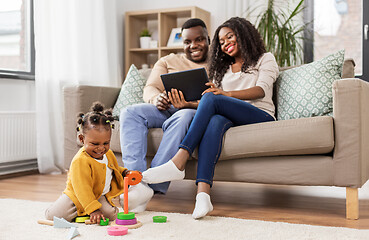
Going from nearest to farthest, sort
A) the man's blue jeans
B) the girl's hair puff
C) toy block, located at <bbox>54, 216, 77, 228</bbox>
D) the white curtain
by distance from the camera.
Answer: toy block, located at <bbox>54, 216, 77, 228</bbox> < the man's blue jeans < the girl's hair puff < the white curtain

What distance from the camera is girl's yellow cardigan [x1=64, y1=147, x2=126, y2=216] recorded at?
1.67 meters

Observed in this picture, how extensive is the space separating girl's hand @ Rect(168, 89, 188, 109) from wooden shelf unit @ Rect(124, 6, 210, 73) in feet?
5.81

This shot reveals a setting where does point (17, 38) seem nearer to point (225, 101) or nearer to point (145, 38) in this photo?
point (145, 38)

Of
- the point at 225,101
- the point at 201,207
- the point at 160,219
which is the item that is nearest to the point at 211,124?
the point at 225,101

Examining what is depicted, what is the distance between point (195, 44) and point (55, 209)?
1274 millimetres

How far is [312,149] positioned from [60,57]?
2.23 m

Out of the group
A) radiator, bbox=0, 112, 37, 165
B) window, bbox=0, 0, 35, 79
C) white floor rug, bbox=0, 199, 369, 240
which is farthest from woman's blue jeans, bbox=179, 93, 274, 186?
window, bbox=0, 0, 35, 79

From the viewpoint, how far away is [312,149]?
190 centimetres

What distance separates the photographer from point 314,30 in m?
3.92

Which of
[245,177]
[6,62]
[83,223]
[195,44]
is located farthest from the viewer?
[6,62]

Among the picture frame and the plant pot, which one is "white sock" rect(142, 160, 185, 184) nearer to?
the picture frame

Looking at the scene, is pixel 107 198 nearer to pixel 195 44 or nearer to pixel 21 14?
pixel 195 44

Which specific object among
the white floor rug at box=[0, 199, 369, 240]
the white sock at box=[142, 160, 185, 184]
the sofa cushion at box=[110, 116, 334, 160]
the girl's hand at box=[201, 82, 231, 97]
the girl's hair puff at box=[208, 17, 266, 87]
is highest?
the girl's hair puff at box=[208, 17, 266, 87]

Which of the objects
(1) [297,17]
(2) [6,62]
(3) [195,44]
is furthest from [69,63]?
(1) [297,17]
